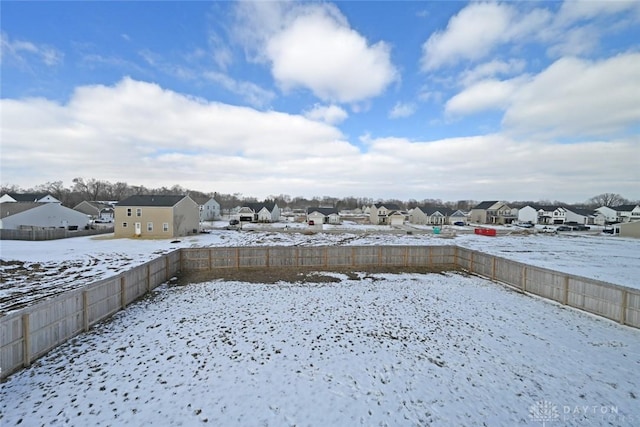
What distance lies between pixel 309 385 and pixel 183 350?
12.7ft

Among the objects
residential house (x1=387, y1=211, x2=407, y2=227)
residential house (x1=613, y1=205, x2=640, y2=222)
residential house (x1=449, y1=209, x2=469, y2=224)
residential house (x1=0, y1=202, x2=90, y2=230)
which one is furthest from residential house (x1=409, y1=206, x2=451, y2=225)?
residential house (x1=0, y1=202, x2=90, y2=230)

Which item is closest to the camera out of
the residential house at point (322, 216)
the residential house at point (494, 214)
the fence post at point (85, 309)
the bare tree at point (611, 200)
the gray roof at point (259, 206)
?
the fence post at point (85, 309)

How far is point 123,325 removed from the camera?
9.68 meters

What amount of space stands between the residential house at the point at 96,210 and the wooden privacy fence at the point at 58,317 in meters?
62.7

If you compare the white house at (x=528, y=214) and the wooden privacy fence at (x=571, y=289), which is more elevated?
the white house at (x=528, y=214)

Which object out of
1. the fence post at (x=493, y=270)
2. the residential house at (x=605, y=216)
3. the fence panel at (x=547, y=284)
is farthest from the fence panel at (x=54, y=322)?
the residential house at (x=605, y=216)

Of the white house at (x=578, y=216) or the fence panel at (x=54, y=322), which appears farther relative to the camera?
the white house at (x=578, y=216)

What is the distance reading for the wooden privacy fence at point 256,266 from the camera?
7.15 m

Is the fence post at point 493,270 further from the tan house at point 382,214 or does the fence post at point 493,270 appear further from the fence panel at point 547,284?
the tan house at point 382,214

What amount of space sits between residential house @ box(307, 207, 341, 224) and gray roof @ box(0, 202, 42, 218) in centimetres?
4462

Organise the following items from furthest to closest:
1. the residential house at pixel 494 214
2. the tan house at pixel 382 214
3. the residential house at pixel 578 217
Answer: the residential house at pixel 494 214, the tan house at pixel 382 214, the residential house at pixel 578 217

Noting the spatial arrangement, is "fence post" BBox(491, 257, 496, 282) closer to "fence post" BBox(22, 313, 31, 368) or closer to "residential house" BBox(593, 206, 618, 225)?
"fence post" BBox(22, 313, 31, 368)

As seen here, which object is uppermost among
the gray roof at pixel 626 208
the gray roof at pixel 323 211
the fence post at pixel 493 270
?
the gray roof at pixel 626 208

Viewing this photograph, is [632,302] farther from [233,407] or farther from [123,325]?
[123,325]
